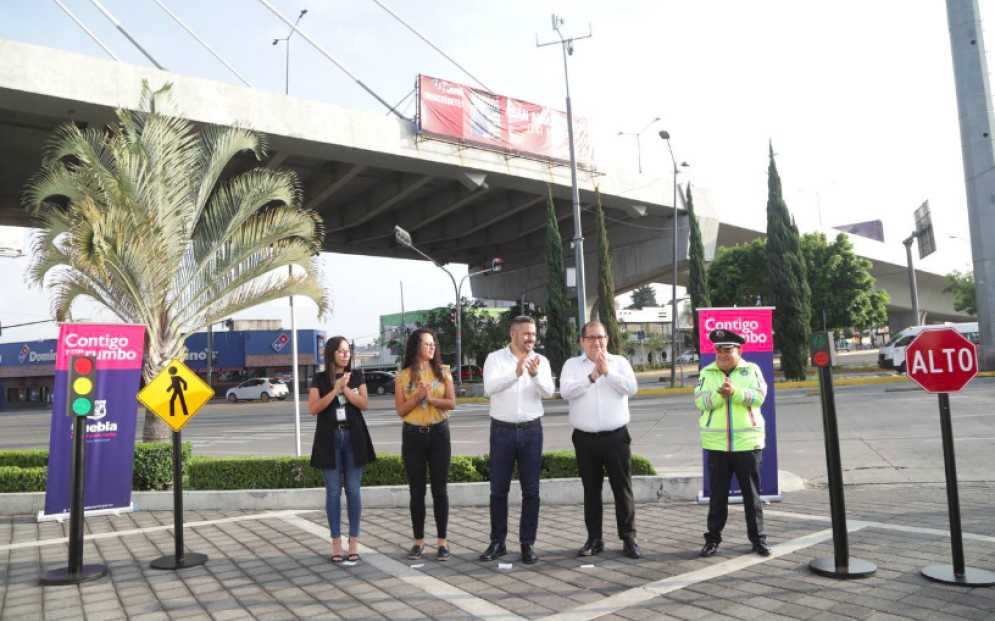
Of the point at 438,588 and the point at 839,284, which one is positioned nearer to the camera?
the point at 438,588

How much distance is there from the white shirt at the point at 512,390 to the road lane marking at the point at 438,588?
1.27 metres

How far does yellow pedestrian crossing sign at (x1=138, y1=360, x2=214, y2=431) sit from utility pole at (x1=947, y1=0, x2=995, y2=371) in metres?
25.3

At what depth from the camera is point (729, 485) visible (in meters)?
5.17

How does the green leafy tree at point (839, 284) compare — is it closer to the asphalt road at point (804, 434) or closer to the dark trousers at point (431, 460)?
the asphalt road at point (804, 434)

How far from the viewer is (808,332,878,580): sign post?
4418mm

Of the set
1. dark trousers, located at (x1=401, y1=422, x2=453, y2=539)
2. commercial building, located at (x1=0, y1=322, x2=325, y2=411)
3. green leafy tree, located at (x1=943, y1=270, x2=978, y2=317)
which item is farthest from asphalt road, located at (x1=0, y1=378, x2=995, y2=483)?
green leafy tree, located at (x1=943, y1=270, x2=978, y2=317)

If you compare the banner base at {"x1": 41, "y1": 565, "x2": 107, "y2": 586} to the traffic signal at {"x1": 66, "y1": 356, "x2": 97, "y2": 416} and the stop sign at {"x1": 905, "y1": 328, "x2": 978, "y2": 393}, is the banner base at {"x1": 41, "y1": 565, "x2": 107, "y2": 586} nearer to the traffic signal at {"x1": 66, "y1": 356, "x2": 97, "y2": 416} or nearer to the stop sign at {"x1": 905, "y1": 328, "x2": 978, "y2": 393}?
the traffic signal at {"x1": 66, "y1": 356, "x2": 97, "y2": 416}

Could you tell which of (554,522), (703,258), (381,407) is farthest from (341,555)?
(703,258)

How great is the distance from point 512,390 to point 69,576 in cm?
349

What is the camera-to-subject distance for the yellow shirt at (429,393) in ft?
17.3

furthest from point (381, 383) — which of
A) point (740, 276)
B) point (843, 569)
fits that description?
point (843, 569)

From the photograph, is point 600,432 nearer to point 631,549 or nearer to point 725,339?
point 631,549

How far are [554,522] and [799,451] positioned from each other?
19.7 ft

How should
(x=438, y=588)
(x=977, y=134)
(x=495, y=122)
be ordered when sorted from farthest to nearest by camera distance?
(x=495, y=122) < (x=977, y=134) < (x=438, y=588)
